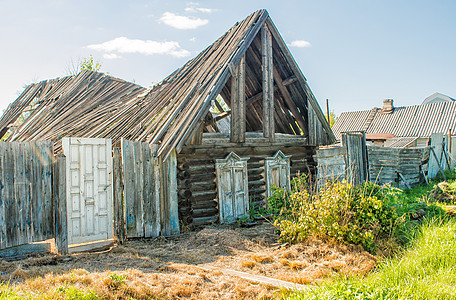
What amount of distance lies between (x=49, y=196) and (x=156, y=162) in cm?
220

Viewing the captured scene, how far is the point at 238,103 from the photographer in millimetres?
9281

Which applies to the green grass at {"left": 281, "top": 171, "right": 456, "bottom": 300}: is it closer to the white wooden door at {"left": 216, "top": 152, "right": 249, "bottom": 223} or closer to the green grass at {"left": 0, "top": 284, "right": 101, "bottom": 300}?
the green grass at {"left": 0, "top": 284, "right": 101, "bottom": 300}

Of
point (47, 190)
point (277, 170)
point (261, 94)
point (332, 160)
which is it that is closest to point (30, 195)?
point (47, 190)

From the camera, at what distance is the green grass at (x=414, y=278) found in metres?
4.00

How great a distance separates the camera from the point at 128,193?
724 centimetres

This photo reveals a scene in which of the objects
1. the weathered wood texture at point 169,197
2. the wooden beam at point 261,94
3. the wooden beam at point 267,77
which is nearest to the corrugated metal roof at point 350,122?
the wooden beam at point 261,94

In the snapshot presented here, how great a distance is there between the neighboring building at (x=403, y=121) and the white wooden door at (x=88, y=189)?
2268cm

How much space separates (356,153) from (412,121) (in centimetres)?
1757

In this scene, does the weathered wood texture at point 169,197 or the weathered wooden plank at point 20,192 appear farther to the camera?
the weathered wood texture at point 169,197

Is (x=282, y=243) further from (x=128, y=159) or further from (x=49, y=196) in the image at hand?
(x=49, y=196)

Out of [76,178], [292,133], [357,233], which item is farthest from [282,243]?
[292,133]

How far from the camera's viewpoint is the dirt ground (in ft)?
14.1

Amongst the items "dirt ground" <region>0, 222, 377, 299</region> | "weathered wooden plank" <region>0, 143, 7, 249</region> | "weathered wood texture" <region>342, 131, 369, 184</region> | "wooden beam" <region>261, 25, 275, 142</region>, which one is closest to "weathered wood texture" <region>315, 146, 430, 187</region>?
"weathered wood texture" <region>342, 131, 369, 184</region>

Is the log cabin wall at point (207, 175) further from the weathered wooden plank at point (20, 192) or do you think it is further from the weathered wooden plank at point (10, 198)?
the weathered wooden plank at point (10, 198)
